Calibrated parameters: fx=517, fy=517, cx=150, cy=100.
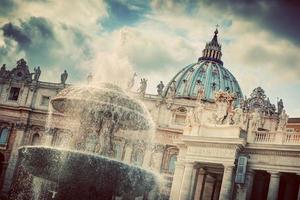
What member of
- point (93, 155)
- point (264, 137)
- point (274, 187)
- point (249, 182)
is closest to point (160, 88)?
point (264, 137)

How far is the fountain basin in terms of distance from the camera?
1914 cm

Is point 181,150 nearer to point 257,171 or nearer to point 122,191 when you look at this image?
point 257,171

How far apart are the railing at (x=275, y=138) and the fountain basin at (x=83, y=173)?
13264mm

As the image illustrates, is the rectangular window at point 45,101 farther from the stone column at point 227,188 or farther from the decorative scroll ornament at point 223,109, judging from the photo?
the stone column at point 227,188

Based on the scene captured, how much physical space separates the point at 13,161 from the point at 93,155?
4639cm

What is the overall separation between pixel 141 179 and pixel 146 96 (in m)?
45.3

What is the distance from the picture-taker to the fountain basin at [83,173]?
62.8 feet

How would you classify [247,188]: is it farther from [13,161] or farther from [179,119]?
[13,161]

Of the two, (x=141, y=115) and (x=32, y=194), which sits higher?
(x=141, y=115)

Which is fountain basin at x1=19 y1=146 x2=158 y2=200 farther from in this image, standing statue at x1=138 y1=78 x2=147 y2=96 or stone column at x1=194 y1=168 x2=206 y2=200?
standing statue at x1=138 y1=78 x2=147 y2=96

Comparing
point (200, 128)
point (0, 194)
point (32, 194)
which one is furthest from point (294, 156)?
point (0, 194)

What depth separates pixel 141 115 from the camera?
23.7 m

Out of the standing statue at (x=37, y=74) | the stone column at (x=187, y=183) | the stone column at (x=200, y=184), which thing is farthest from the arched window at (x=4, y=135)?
the stone column at (x=187, y=183)

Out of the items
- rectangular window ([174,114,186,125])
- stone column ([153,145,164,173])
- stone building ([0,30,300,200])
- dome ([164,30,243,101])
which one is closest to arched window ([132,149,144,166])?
stone building ([0,30,300,200])
